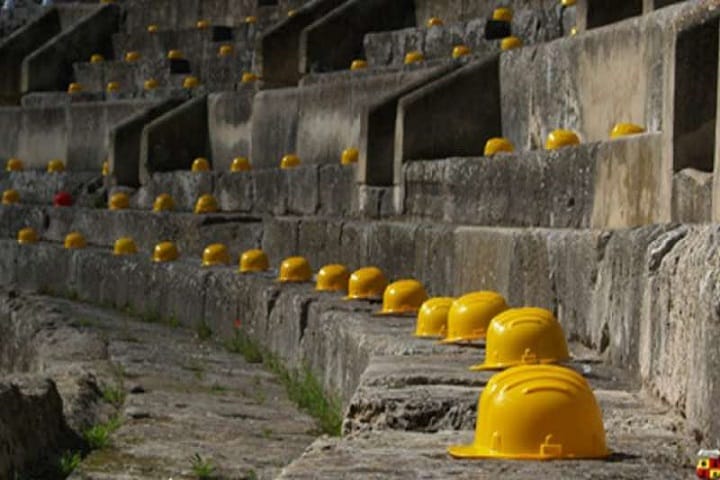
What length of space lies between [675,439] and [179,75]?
736 inches

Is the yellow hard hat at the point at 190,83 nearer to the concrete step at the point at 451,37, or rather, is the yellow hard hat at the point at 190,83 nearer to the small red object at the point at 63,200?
the small red object at the point at 63,200

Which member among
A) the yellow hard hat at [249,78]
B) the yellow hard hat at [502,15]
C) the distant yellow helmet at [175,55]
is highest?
the distant yellow helmet at [175,55]

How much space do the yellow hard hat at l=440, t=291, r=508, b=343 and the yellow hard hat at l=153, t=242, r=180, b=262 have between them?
8170 millimetres

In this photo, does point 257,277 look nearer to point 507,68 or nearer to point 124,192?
point 507,68

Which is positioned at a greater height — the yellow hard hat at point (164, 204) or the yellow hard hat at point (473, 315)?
the yellow hard hat at point (164, 204)

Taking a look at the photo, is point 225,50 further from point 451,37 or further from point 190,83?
point 451,37

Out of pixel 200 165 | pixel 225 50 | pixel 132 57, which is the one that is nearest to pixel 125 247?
pixel 200 165

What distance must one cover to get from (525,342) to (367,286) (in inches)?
176

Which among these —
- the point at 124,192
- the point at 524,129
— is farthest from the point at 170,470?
the point at 124,192

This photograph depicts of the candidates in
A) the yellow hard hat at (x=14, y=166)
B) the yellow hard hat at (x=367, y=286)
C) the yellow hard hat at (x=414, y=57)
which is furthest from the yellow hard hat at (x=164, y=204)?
the yellow hard hat at (x=367, y=286)

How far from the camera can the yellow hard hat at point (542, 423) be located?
4.71 m

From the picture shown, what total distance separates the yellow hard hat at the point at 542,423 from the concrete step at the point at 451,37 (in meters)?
10.2

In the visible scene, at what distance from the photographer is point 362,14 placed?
63.4ft

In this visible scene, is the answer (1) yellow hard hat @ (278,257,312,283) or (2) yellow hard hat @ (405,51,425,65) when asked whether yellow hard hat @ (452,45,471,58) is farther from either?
(1) yellow hard hat @ (278,257,312,283)
